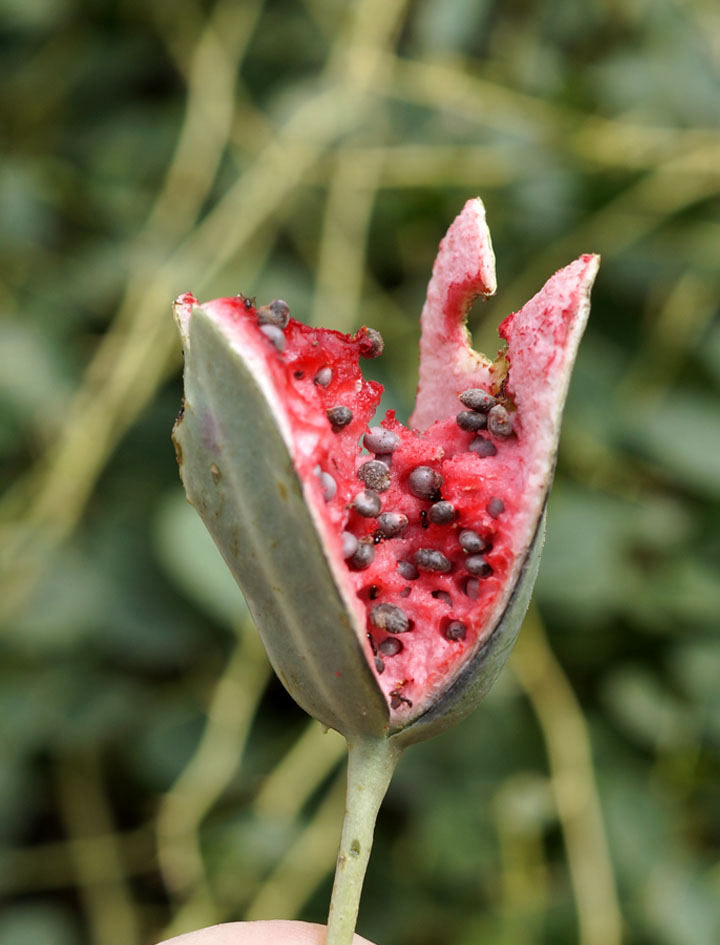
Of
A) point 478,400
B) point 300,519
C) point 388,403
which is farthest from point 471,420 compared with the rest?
point 388,403

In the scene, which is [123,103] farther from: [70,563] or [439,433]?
[439,433]

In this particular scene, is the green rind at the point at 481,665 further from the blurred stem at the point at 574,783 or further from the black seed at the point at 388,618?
the blurred stem at the point at 574,783

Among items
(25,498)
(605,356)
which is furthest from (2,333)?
(605,356)

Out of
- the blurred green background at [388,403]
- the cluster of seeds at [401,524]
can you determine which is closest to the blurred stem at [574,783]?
the blurred green background at [388,403]

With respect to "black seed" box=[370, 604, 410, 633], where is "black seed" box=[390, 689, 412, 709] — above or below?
below

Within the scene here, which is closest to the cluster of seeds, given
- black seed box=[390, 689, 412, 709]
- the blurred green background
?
black seed box=[390, 689, 412, 709]

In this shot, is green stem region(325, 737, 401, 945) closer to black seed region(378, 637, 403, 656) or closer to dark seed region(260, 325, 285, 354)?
black seed region(378, 637, 403, 656)
